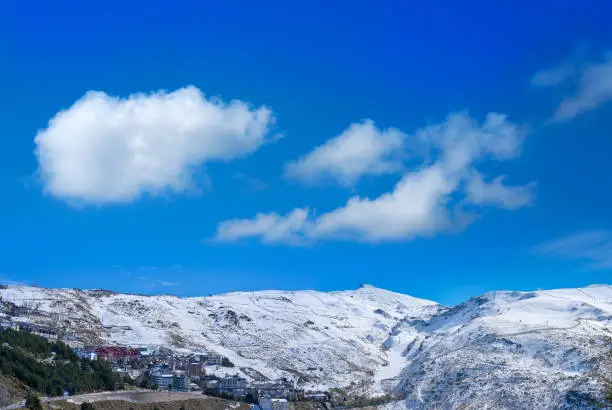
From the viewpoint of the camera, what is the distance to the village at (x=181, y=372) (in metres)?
134

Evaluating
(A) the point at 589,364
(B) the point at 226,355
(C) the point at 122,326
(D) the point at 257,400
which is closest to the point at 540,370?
(A) the point at 589,364

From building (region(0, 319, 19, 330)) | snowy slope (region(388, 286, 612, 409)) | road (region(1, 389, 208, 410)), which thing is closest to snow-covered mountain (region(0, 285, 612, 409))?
snowy slope (region(388, 286, 612, 409))

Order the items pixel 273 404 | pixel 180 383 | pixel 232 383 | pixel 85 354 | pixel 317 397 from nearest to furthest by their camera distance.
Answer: pixel 273 404 < pixel 85 354 < pixel 180 383 < pixel 317 397 < pixel 232 383

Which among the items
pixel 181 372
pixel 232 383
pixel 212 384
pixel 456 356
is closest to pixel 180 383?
pixel 212 384

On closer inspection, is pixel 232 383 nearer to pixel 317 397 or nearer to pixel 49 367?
pixel 317 397

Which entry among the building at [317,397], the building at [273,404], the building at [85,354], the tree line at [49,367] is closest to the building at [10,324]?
the building at [85,354]

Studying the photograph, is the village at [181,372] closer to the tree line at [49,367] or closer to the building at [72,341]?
the building at [72,341]

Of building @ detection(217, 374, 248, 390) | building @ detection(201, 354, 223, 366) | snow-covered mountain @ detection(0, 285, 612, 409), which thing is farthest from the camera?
building @ detection(201, 354, 223, 366)

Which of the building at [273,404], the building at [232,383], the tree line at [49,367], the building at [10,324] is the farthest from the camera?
the building at [232,383]

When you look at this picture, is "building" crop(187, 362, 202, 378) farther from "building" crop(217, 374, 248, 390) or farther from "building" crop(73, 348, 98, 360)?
"building" crop(73, 348, 98, 360)

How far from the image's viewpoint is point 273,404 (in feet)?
419

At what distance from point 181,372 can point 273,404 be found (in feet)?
91.6

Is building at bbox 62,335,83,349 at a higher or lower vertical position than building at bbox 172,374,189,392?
higher

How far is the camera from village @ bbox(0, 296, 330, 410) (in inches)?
5295
